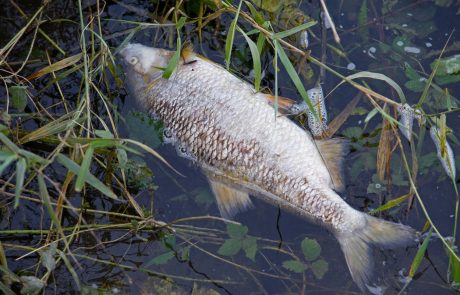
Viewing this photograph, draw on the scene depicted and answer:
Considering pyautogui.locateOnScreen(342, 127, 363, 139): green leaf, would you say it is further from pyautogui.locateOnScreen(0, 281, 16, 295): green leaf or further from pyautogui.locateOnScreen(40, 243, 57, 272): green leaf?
pyautogui.locateOnScreen(0, 281, 16, 295): green leaf

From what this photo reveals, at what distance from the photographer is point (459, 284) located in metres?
3.15

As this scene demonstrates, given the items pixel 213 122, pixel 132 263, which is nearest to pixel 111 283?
pixel 132 263

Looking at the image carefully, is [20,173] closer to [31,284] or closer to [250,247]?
[31,284]

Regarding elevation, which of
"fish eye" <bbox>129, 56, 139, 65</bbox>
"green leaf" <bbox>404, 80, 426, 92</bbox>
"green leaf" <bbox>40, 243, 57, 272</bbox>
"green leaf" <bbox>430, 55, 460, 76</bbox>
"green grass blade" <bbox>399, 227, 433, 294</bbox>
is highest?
"green leaf" <bbox>430, 55, 460, 76</bbox>

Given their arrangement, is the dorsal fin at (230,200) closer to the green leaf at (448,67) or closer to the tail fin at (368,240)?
the tail fin at (368,240)

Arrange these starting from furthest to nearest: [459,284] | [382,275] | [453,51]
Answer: [453,51] < [382,275] < [459,284]

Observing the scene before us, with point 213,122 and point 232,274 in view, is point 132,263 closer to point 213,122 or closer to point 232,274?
point 232,274

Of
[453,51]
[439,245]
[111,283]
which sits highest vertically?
[453,51]

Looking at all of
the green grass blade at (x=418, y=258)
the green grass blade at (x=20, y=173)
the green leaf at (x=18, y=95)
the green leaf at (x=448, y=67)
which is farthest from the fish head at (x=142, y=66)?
the green grass blade at (x=418, y=258)

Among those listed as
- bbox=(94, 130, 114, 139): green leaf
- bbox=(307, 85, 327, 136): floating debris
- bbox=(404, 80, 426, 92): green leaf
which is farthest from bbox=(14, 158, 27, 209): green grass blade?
bbox=(404, 80, 426, 92): green leaf

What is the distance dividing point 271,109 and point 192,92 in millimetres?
414

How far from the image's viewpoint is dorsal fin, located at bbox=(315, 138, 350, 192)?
350cm

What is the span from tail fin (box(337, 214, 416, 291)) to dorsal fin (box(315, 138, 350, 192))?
0.31 meters

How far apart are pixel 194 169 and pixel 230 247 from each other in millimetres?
473
